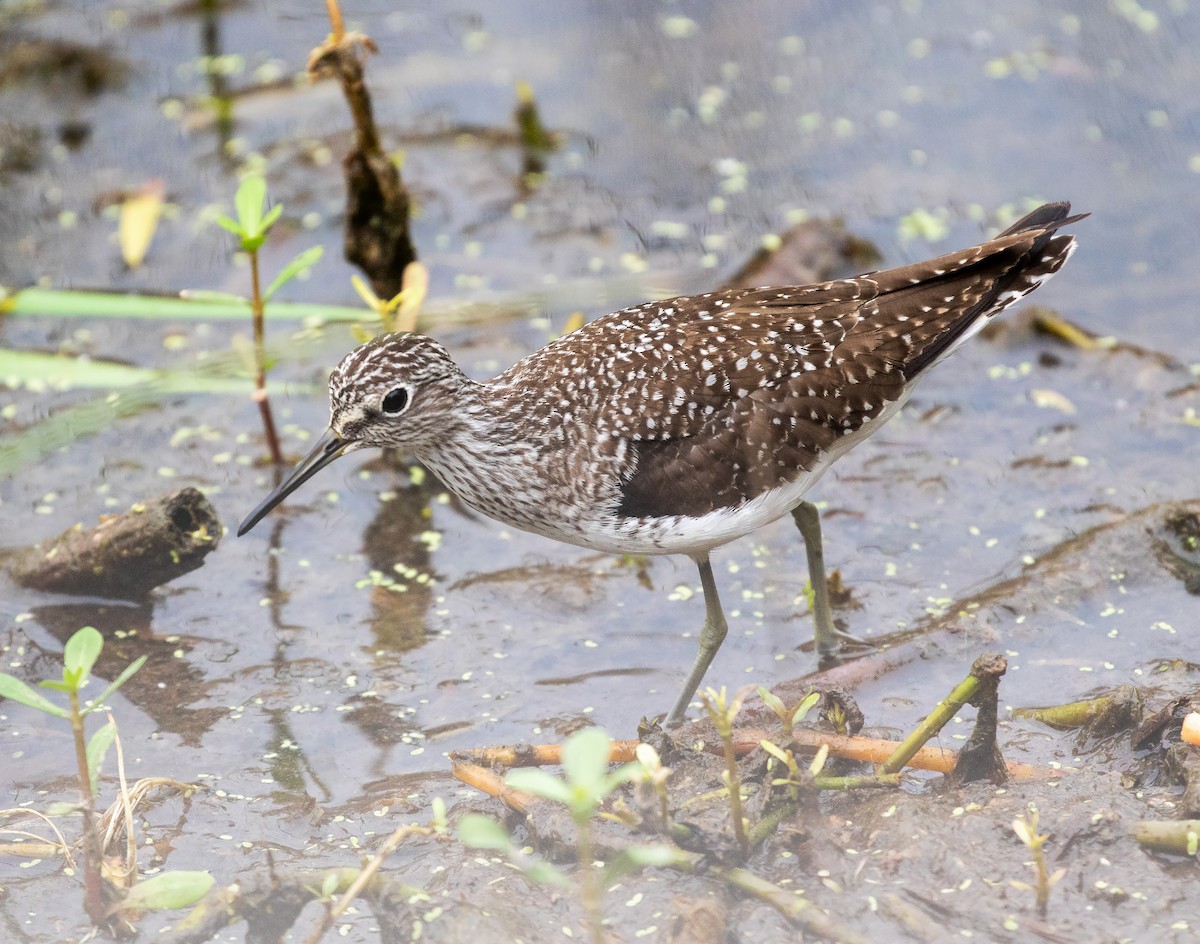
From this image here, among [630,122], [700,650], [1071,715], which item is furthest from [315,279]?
[1071,715]

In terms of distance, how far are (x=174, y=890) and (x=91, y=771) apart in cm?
46

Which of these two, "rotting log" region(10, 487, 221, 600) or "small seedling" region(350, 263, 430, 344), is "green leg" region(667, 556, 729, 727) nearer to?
"small seedling" region(350, 263, 430, 344)

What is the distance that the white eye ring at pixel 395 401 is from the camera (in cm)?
591

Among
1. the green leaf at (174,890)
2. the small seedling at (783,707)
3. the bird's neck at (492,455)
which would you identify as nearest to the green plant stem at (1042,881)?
the small seedling at (783,707)

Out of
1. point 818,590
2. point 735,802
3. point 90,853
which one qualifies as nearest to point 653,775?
point 735,802

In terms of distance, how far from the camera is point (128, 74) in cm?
1045

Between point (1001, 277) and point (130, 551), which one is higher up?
point (1001, 277)

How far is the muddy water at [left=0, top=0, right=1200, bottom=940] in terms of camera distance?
20.3ft

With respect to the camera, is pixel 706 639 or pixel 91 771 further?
pixel 706 639

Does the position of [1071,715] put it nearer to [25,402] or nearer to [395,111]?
[25,402]

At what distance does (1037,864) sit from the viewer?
181 inches

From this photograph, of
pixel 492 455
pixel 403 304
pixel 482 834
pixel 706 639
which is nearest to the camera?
pixel 482 834

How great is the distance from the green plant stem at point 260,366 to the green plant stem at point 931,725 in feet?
11.5

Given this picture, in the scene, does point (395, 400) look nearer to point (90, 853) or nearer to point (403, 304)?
point (403, 304)
